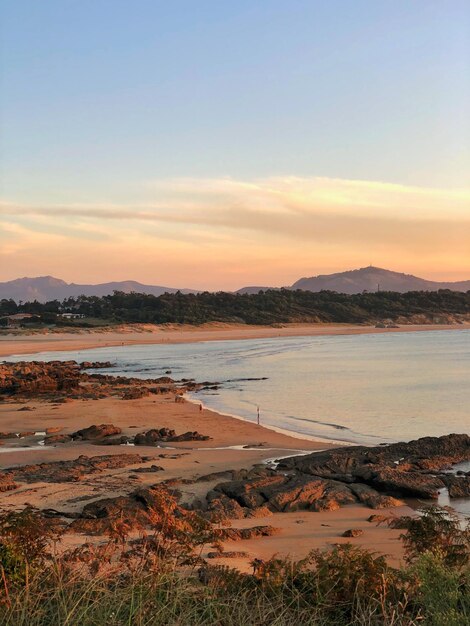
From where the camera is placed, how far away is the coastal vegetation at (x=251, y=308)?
90562 mm

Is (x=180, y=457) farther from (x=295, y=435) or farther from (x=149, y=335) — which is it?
(x=149, y=335)

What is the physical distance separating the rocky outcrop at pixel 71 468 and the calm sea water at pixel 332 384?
255 inches

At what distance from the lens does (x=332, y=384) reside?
31.8 meters

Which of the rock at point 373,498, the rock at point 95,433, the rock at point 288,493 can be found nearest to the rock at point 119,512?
the rock at point 288,493

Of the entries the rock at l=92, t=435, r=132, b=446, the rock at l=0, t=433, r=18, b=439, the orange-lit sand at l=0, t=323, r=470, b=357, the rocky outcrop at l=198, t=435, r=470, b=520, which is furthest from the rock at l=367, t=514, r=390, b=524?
the orange-lit sand at l=0, t=323, r=470, b=357

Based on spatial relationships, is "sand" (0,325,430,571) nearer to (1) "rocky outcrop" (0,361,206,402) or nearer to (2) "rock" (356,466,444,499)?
(2) "rock" (356,466,444,499)

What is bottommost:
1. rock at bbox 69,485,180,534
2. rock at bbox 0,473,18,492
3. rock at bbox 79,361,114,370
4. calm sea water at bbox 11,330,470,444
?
calm sea water at bbox 11,330,470,444

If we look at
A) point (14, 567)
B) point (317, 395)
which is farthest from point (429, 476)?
point (317, 395)

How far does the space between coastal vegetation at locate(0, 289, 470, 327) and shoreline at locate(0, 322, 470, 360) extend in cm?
311

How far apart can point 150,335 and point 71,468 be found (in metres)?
67.0

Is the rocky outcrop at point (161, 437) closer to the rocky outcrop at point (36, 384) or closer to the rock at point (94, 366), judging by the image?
the rocky outcrop at point (36, 384)

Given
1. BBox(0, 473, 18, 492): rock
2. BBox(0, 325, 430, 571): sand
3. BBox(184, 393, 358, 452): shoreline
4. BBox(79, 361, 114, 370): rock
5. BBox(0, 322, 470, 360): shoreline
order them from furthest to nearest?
BBox(0, 322, 470, 360): shoreline, BBox(79, 361, 114, 370): rock, BBox(184, 393, 358, 452): shoreline, BBox(0, 473, 18, 492): rock, BBox(0, 325, 430, 571): sand

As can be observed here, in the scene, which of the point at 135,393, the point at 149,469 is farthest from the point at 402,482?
the point at 135,393

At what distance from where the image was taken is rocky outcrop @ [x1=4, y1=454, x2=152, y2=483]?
11.6 m
